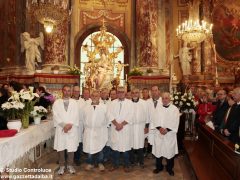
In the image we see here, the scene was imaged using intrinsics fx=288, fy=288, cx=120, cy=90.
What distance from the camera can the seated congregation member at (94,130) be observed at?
6320 mm

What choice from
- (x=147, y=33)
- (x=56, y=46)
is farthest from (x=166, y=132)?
Answer: (x=147, y=33)

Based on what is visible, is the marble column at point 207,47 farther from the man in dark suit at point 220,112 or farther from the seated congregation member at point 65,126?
the seated congregation member at point 65,126

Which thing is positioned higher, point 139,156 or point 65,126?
point 65,126

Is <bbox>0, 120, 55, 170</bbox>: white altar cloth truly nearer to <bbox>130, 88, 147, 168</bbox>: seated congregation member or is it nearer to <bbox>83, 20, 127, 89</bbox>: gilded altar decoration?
<bbox>130, 88, 147, 168</bbox>: seated congregation member

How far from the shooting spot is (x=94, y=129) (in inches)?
252

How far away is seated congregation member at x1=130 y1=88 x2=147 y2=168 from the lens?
21.7 feet

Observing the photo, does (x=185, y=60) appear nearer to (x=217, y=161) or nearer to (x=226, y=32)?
(x=226, y=32)

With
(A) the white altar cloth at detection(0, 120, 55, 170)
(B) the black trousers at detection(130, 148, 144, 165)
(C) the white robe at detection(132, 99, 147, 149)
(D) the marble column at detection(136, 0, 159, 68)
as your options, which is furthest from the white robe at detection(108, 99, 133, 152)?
(D) the marble column at detection(136, 0, 159, 68)

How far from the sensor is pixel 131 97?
6.90 metres

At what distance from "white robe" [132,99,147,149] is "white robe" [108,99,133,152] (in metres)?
0.15

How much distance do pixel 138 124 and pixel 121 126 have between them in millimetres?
547

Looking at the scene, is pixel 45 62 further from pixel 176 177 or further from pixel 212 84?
pixel 176 177

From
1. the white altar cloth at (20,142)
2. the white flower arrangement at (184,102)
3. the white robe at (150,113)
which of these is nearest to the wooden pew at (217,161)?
the white robe at (150,113)

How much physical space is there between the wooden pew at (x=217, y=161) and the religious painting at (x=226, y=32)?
34.5ft
